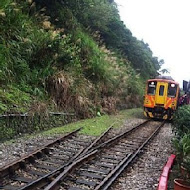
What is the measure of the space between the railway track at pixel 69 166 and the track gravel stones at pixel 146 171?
7.8 inches

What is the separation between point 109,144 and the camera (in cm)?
807

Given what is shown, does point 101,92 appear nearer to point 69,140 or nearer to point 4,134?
point 69,140

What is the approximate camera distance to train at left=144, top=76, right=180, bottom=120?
16375mm

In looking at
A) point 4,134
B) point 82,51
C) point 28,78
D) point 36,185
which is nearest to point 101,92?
point 82,51

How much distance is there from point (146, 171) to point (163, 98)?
10819 mm

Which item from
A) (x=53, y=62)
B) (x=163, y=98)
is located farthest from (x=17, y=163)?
(x=163, y=98)

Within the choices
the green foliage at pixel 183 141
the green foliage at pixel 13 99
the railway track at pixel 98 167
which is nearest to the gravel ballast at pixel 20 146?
the green foliage at pixel 13 99

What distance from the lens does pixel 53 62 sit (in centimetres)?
1164

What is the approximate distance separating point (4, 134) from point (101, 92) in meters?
8.59

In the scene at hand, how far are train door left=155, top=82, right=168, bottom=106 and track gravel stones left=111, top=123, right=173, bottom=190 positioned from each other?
776 centimetres

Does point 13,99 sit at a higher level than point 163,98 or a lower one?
lower

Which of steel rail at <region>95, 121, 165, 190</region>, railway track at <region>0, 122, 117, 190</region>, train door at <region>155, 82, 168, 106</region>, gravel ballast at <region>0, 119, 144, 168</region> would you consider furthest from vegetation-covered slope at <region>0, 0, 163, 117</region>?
steel rail at <region>95, 121, 165, 190</region>

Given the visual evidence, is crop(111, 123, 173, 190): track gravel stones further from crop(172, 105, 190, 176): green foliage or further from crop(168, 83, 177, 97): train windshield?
crop(168, 83, 177, 97): train windshield

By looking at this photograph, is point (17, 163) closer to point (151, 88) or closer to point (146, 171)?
point (146, 171)
